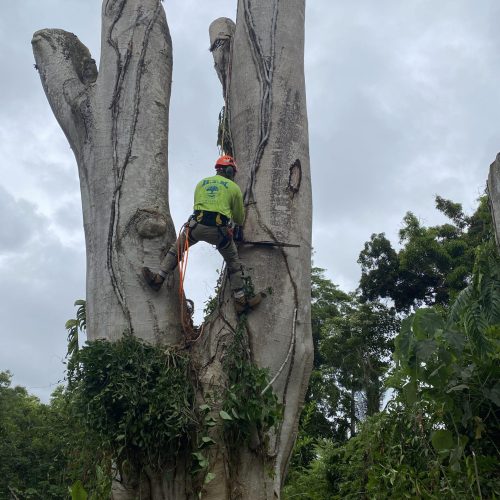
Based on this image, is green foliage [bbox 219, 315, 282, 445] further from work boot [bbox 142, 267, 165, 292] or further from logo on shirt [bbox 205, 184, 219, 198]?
logo on shirt [bbox 205, 184, 219, 198]

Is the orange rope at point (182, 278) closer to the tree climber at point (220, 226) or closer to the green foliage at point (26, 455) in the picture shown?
the tree climber at point (220, 226)

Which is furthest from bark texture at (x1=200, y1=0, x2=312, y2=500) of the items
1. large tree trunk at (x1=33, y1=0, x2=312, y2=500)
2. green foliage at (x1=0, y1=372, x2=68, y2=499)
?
green foliage at (x1=0, y1=372, x2=68, y2=499)

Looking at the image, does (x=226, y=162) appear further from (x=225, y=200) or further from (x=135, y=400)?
(x=135, y=400)

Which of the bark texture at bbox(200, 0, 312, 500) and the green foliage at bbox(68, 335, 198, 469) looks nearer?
the green foliage at bbox(68, 335, 198, 469)

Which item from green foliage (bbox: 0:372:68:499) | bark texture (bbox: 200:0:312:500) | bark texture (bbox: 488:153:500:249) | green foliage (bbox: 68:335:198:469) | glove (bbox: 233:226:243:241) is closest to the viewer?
bark texture (bbox: 488:153:500:249)

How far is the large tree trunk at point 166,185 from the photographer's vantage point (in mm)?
5156

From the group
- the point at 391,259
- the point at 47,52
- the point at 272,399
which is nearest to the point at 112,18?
the point at 47,52

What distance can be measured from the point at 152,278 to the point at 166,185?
0.84 meters

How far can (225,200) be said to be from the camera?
18.7 feet

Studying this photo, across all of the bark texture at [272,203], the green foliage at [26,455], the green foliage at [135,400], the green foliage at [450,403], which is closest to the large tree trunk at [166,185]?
the bark texture at [272,203]

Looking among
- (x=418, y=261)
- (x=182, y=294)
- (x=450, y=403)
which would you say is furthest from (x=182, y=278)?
(x=418, y=261)

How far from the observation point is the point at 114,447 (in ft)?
16.0

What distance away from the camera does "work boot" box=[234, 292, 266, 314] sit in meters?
5.29

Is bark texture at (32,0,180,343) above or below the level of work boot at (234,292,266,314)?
above
